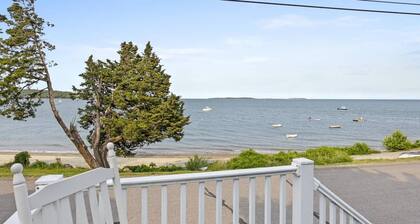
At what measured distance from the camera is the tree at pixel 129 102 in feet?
38.8

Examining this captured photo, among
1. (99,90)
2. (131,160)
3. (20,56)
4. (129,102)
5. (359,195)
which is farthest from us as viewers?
(131,160)

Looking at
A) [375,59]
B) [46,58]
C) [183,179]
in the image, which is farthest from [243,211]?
[375,59]

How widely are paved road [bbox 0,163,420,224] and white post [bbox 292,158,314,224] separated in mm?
2017

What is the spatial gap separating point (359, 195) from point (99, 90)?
8974 mm

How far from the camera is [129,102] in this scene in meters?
12.0

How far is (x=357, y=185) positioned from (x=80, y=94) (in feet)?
30.3

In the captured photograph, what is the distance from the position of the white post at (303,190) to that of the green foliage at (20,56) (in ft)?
34.5

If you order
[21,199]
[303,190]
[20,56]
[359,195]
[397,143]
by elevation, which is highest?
[20,56]

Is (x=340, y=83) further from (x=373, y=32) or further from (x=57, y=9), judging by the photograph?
(x=57, y=9)

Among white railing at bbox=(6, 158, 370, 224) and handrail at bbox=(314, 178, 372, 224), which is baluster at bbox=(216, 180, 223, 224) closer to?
white railing at bbox=(6, 158, 370, 224)

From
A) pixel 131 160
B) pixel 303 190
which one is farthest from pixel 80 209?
pixel 131 160

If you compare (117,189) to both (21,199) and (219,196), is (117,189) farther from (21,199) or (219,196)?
(21,199)

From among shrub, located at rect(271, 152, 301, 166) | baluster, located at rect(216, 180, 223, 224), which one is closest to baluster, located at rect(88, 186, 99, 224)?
baluster, located at rect(216, 180, 223, 224)

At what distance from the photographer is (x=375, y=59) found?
23.5 metres
